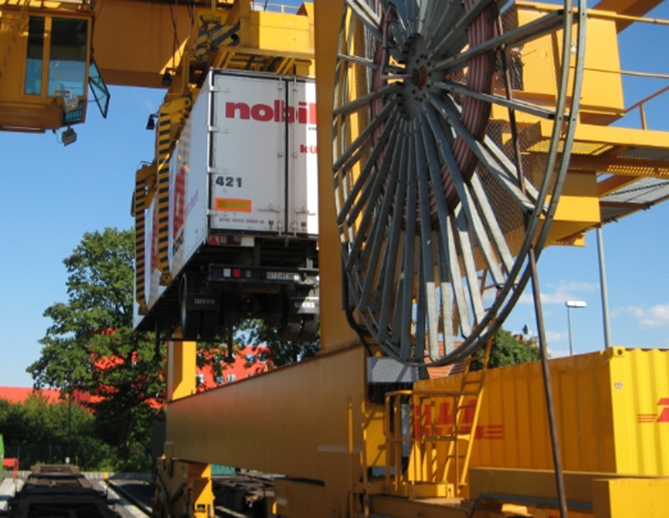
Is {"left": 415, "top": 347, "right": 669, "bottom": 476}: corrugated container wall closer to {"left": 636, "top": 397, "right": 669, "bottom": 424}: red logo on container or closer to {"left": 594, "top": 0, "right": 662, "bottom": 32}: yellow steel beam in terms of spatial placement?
{"left": 636, "top": 397, "right": 669, "bottom": 424}: red logo on container

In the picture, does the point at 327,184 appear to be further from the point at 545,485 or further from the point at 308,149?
the point at 545,485

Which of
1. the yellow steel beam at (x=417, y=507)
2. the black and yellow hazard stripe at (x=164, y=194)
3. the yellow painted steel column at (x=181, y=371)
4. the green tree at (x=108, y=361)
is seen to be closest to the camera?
the yellow steel beam at (x=417, y=507)

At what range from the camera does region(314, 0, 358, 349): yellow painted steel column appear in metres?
8.34

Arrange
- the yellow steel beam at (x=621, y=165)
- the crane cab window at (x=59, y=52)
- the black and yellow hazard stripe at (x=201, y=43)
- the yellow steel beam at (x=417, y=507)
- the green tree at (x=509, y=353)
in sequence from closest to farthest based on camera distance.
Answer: the yellow steel beam at (x=417, y=507) → the yellow steel beam at (x=621, y=165) → the black and yellow hazard stripe at (x=201, y=43) → the crane cab window at (x=59, y=52) → the green tree at (x=509, y=353)

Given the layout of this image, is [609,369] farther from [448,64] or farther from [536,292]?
[448,64]

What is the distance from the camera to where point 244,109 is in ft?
37.2

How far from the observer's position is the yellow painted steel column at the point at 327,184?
8.34m

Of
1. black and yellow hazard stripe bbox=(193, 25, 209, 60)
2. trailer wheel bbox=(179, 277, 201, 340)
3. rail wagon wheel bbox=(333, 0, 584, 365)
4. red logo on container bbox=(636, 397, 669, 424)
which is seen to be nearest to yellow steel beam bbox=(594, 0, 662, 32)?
rail wagon wheel bbox=(333, 0, 584, 365)

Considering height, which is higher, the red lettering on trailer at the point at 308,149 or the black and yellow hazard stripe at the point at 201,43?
the black and yellow hazard stripe at the point at 201,43

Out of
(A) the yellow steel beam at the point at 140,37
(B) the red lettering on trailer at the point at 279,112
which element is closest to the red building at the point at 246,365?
(A) the yellow steel beam at the point at 140,37

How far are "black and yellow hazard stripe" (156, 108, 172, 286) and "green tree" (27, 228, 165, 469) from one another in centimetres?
3272

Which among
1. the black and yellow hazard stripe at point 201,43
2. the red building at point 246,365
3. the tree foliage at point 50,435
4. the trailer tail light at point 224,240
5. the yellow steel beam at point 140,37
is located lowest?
the tree foliage at point 50,435

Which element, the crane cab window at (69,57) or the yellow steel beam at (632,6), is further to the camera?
the crane cab window at (69,57)

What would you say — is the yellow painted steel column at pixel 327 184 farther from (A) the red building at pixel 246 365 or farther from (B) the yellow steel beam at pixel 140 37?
→ (A) the red building at pixel 246 365
